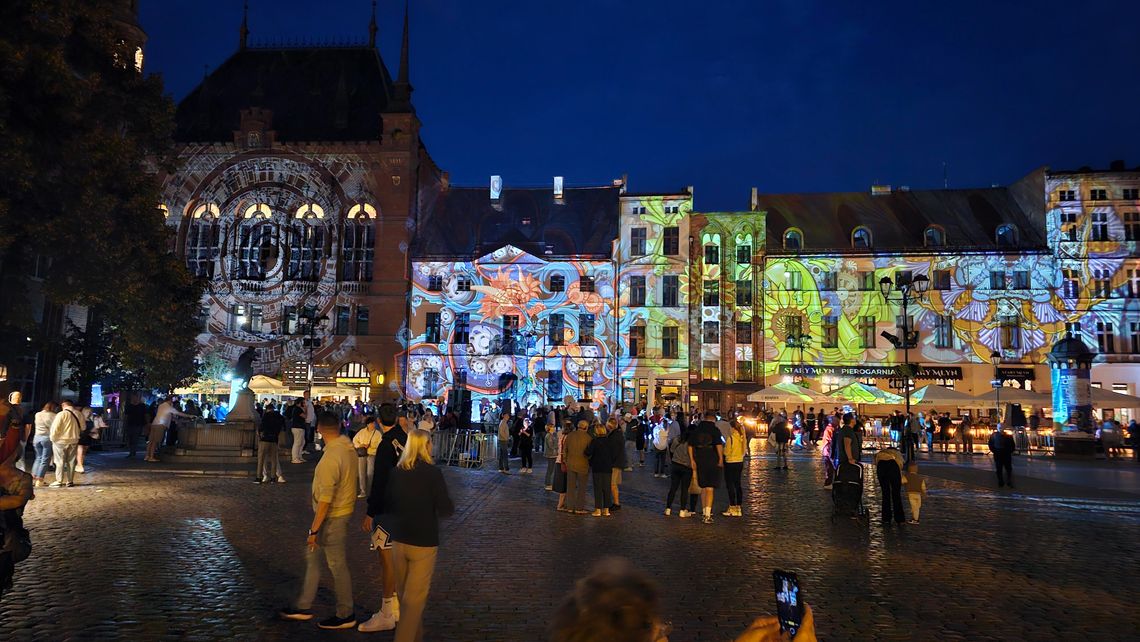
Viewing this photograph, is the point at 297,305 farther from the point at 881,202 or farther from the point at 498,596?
the point at 498,596

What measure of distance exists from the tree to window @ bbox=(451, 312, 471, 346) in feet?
88.9

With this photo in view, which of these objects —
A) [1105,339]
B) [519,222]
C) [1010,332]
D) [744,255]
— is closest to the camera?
[1105,339]

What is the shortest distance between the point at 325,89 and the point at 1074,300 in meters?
50.3

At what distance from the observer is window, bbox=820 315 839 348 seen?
164 ft

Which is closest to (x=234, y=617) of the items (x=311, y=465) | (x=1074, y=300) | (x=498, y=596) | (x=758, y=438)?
(x=498, y=596)

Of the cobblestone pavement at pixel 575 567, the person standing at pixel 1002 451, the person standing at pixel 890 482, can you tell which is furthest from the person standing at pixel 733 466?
the person standing at pixel 1002 451

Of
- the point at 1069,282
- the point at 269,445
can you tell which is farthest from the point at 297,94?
the point at 1069,282

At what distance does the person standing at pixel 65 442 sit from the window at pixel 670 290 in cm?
3811

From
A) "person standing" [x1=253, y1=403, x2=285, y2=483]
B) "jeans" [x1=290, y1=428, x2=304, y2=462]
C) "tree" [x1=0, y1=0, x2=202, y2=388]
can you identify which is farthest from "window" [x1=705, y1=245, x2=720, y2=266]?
"person standing" [x1=253, y1=403, x2=285, y2=483]

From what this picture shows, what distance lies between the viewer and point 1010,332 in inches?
1905

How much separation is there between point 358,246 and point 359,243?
0.23 metres

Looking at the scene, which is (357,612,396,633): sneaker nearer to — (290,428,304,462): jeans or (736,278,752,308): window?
(290,428,304,462): jeans

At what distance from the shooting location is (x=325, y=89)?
5688cm

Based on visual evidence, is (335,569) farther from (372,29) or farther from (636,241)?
(372,29)
